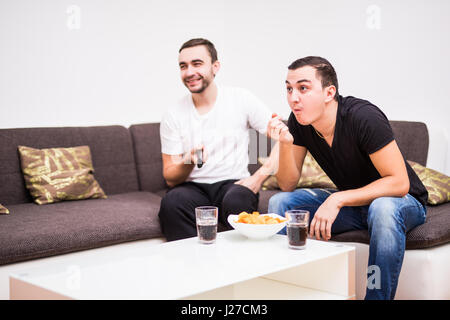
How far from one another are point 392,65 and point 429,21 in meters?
0.32

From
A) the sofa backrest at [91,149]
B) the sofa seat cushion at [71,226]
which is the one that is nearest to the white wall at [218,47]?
the sofa backrest at [91,149]

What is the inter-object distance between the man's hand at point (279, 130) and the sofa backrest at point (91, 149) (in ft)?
4.03

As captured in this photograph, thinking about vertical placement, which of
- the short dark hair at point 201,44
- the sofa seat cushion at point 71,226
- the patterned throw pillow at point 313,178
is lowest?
the sofa seat cushion at point 71,226

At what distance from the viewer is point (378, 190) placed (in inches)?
75.5

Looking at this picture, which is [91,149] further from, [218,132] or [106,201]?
[218,132]

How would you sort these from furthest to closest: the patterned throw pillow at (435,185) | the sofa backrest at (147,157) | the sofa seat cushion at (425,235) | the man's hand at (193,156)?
the sofa backrest at (147,157)
the patterned throw pillow at (435,185)
the man's hand at (193,156)
the sofa seat cushion at (425,235)

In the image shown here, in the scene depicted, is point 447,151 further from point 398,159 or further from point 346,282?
point 346,282

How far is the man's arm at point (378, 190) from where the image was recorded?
1.92 meters

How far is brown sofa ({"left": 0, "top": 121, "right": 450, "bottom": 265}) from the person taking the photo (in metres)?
2.10

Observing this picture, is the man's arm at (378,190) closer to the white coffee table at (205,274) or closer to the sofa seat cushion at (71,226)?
the white coffee table at (205,274)

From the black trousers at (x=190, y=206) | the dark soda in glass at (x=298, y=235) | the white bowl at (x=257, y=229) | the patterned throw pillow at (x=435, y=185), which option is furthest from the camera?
the patterned throw pillow at (x=435, y=185)

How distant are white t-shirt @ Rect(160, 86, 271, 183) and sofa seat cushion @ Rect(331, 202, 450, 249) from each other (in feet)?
2.35

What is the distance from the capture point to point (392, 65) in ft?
10.5

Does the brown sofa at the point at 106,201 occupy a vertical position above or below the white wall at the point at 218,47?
below
